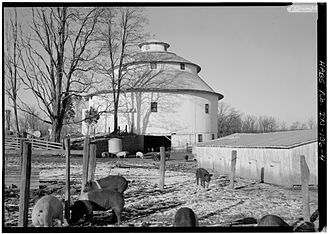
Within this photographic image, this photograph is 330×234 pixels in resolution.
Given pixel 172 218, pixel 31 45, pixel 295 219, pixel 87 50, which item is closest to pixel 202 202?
pixel 172 218

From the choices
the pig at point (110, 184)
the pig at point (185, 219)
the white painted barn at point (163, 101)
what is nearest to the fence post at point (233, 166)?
the white painted barn at point (163, 101)

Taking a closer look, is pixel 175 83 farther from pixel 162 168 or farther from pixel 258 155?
pixel 258 155

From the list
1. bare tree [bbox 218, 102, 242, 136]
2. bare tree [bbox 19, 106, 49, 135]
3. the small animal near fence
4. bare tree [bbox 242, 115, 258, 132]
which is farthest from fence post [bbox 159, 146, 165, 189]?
bare tree [bbox 19, 106, 49, 135]

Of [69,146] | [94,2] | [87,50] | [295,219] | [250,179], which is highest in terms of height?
[94,2]

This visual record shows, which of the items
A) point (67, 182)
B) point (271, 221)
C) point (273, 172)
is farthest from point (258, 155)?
point (67, 182)

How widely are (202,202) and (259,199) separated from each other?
534 millimetres

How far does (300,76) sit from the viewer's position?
363 cm

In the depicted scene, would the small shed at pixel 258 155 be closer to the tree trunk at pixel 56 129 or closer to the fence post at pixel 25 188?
the tree trunk at pixel 56 129

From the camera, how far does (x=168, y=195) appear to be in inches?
145

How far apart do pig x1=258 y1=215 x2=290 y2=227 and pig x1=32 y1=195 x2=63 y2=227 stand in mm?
1728

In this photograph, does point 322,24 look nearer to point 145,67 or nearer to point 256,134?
point 256,134

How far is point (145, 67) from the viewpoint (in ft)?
12.7

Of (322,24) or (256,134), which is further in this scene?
(256,134)

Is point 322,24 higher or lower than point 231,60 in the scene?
higher
